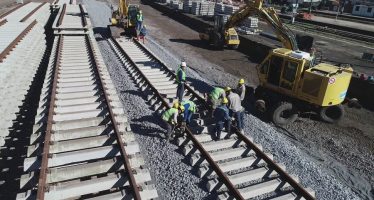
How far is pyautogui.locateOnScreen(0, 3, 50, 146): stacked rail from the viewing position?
1205 cm

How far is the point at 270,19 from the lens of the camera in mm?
18156

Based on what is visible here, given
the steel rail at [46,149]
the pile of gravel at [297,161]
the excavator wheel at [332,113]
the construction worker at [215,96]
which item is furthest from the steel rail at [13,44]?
the excavator wheel at [332,113]

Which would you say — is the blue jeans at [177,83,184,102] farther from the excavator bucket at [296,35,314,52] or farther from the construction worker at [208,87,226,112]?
the excavator bucket at [296,35,314,52]

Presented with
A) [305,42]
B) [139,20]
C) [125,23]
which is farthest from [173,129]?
[125,23]

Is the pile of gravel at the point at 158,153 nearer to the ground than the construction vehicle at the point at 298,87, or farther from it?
nearer to the ground

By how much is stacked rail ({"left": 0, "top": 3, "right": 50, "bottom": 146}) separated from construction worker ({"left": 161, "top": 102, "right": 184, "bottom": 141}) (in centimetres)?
507

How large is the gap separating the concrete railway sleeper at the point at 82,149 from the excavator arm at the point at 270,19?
8943 millimetres

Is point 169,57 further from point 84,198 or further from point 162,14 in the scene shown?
point 162,14

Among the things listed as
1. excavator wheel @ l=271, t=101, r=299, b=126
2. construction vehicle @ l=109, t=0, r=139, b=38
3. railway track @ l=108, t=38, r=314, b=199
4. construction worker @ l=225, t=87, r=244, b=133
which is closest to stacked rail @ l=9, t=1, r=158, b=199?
railway track @ l=108, t=38, r=314, b=199

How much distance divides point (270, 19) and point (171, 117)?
10648mm

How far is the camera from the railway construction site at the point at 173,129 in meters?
8.40

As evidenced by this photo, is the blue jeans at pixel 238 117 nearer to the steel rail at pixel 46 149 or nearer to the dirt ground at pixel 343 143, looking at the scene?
the dirt ground at pixel 343 143

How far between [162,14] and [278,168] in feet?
120

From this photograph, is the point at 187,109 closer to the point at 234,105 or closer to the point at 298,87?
the point at 234,105
